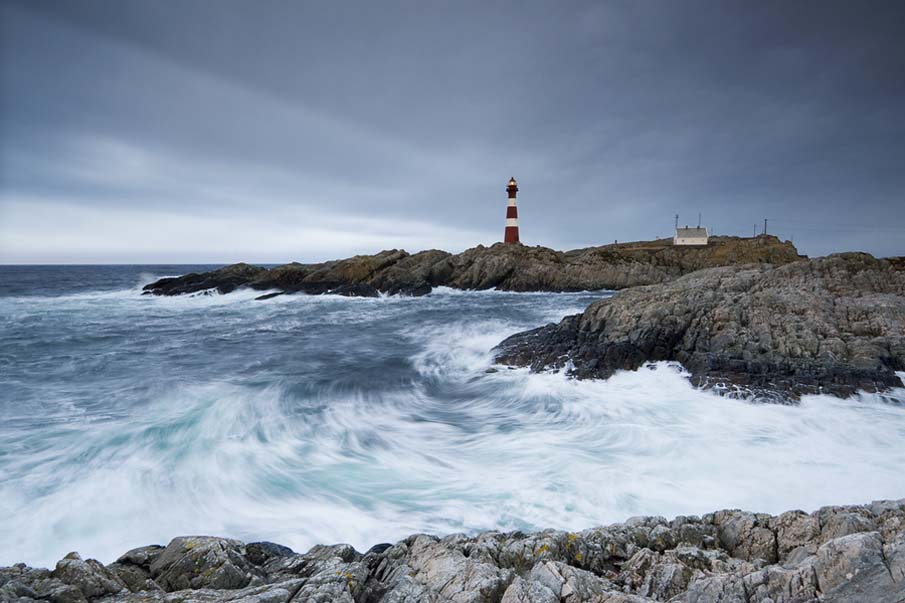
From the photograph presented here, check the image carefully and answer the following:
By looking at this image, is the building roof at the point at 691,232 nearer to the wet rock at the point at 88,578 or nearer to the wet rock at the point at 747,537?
the wet rock at the point at 747,537

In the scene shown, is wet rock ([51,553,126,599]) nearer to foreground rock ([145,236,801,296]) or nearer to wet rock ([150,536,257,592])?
wet rock ([150,536,257,592])

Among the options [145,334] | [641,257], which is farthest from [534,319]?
[641,257]

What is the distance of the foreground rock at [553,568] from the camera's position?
257 cm

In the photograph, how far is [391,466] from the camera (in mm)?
7105

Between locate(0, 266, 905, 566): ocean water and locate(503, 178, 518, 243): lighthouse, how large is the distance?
29435 mm

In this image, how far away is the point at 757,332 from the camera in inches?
398

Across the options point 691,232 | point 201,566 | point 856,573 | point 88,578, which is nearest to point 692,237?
point 691,232

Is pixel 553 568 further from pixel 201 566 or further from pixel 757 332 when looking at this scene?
pixel 757 332

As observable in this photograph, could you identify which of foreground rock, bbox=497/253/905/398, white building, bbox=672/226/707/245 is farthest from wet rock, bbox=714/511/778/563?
white building, bbox=672/226/707/245

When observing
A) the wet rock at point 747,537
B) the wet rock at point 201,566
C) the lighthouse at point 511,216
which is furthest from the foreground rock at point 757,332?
the lighthouse at point 511,216

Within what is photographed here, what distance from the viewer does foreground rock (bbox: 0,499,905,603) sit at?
101 inches

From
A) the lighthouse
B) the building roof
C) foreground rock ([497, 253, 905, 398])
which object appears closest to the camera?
foreground rock ([497, 253, 905, 398])

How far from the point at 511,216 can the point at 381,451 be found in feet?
122

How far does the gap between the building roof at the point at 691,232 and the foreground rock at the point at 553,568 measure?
49.8m
